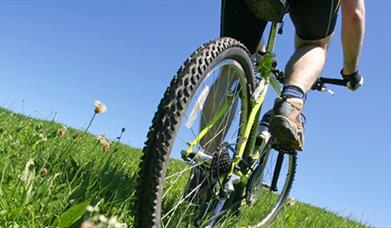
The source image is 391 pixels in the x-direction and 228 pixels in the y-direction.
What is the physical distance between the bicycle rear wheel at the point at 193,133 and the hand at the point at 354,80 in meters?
0.86

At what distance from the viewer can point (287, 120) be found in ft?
10.0

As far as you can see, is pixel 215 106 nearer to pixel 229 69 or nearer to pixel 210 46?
pixel 229 69

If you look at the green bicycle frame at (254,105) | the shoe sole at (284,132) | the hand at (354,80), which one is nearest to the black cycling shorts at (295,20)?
the green bicycle frame at (254,105)

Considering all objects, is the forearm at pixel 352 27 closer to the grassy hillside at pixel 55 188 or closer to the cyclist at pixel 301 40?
the cyclist at pixel 301 40

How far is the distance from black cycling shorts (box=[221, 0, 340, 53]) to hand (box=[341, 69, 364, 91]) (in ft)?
1.50

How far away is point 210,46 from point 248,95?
2.50 feet

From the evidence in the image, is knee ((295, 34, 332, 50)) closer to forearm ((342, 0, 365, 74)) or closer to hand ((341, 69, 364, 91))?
forearm ((342, 0, 365, 74))

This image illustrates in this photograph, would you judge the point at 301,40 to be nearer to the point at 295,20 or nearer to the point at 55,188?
the point at 295,20

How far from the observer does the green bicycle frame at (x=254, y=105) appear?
10.2 feet

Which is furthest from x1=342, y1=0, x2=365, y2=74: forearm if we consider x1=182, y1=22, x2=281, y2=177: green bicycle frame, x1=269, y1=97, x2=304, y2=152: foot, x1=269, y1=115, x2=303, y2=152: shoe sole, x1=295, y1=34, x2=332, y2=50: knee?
x1=269, y1=115, x2=303, y2=152: shoe sole

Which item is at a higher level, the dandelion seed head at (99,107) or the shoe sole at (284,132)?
the shoe sole at (284,132)

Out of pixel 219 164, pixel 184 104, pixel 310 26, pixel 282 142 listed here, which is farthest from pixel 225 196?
pixel 310 26

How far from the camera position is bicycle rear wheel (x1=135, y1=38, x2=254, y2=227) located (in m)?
2.44

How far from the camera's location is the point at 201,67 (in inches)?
103
